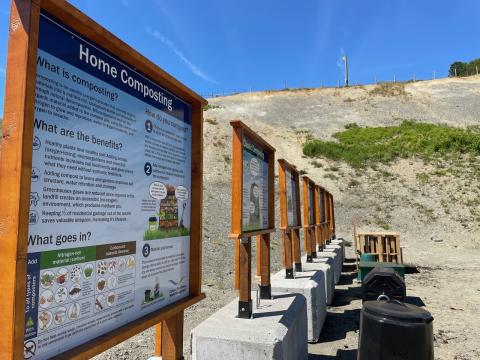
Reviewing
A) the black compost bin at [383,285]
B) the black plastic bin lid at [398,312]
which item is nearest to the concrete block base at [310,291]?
the black compost bin at [383,285]

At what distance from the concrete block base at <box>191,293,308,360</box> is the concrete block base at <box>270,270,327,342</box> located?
126cm

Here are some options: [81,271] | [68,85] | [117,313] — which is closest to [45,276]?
[81,271]

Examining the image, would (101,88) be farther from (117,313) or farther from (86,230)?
(117,313)

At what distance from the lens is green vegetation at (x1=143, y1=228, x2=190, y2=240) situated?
231 centimetres

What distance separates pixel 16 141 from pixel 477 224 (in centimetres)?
2811

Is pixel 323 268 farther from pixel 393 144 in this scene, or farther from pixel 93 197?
pixel 393 144

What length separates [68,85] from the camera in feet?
5.75

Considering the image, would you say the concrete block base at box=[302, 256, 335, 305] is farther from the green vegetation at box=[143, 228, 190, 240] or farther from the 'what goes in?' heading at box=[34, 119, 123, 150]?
the 'what goes in?' heading at box=[34, 119, 123, 150]

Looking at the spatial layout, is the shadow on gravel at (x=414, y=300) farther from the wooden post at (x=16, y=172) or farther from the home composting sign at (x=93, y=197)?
the wooden post at (x=16, y=172)

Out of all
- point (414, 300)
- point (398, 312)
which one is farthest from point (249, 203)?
point (414, 300)

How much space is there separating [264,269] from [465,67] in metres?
81.7

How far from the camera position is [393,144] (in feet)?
124

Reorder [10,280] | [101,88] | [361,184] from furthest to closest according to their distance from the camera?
[361,184] → [101,88] → [10,280]

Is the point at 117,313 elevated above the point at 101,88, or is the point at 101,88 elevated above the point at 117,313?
the point at 101,88
